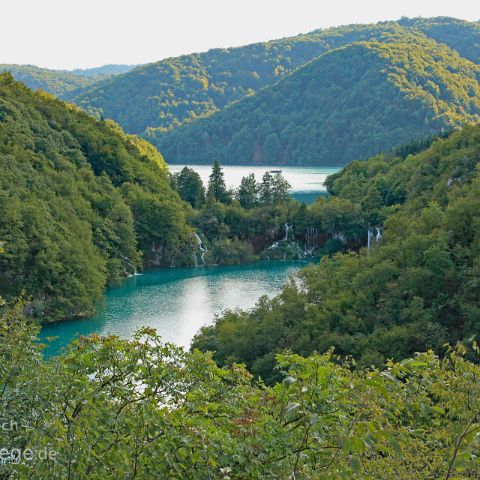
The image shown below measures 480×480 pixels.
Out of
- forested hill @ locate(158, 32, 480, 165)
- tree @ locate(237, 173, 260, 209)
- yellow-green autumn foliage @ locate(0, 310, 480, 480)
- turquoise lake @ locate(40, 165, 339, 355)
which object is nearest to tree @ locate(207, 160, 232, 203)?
tree @ locate(237, 173, 260, 209)

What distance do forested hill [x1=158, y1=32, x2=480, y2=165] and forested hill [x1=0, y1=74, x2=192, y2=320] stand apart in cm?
9301

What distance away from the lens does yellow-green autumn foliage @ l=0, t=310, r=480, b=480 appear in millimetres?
7160

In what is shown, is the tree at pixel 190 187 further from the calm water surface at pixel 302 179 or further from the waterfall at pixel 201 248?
the waterfall at pixel 201 248

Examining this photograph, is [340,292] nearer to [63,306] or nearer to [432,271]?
[432,271]

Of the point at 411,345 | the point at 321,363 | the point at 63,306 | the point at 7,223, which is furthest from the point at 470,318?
the point at 7,223

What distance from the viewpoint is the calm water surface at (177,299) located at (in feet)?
141

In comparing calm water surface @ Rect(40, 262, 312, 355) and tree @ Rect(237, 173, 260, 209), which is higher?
tree @ Rect(237, 173, 260, 209)

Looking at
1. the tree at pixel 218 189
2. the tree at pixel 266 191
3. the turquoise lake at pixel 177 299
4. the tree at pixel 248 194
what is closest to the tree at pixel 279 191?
the tree at pixel 266 191

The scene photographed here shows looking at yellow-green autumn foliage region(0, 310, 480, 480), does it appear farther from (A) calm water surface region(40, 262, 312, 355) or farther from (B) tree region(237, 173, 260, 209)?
(B) tree region(237, 173, 260, 209)

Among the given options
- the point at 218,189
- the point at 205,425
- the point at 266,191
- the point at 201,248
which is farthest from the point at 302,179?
the point at 205,425

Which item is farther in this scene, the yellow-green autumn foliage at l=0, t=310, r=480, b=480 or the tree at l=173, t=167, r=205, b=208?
the tree at l=173, t=167, r=205, b=208

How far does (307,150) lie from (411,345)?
155 meters

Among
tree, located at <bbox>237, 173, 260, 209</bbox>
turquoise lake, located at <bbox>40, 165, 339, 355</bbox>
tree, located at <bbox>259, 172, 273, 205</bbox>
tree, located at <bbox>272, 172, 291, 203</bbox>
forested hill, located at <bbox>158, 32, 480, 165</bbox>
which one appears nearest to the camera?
turquoise lake, located at <bbox>40, 165, 339, 355</bbox>

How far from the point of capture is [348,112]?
180 metres
